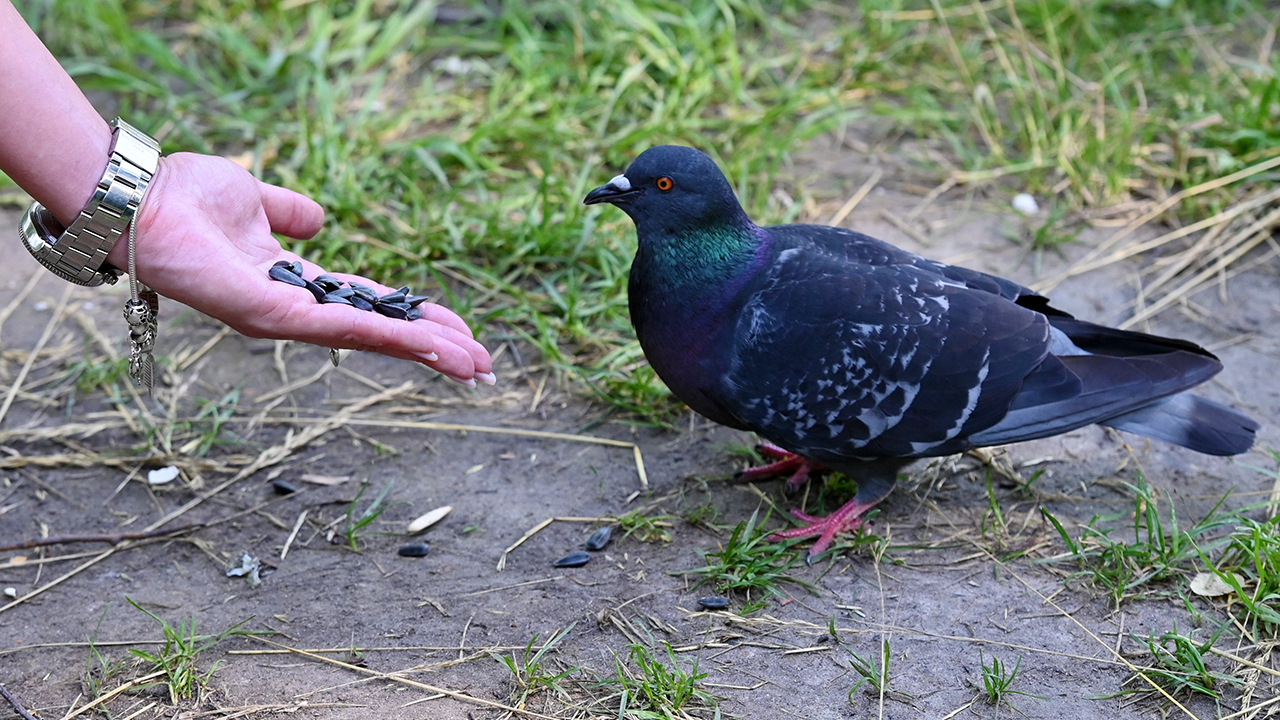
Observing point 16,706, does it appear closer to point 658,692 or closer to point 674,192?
point 658,692

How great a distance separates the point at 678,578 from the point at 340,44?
422 centimetres

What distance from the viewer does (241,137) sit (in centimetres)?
561

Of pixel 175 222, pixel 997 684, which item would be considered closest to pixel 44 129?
pixel 175 222

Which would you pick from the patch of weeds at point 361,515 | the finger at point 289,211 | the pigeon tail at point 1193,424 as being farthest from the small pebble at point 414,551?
the pigeon tail at point 1193,424

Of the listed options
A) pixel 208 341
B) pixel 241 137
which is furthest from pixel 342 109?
pixel 208 341

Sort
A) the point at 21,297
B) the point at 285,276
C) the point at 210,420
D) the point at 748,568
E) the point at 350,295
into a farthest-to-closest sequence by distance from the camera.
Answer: the point at 21,297, the point at 210,420, the point at 748,568, the point at 350,295, the point at 285,276

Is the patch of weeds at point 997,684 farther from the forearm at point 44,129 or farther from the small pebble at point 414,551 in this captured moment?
the forearm at point 44,129

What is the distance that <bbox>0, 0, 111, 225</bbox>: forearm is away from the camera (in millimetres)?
2635

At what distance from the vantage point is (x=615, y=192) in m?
3.49

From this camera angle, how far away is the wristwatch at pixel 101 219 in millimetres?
2777

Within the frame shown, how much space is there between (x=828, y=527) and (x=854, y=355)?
1.95ft

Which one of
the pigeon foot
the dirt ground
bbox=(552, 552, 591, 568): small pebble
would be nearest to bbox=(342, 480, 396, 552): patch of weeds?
the dirt ground

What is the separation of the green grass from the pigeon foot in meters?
0.72

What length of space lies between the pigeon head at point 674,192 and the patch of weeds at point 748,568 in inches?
39.2
